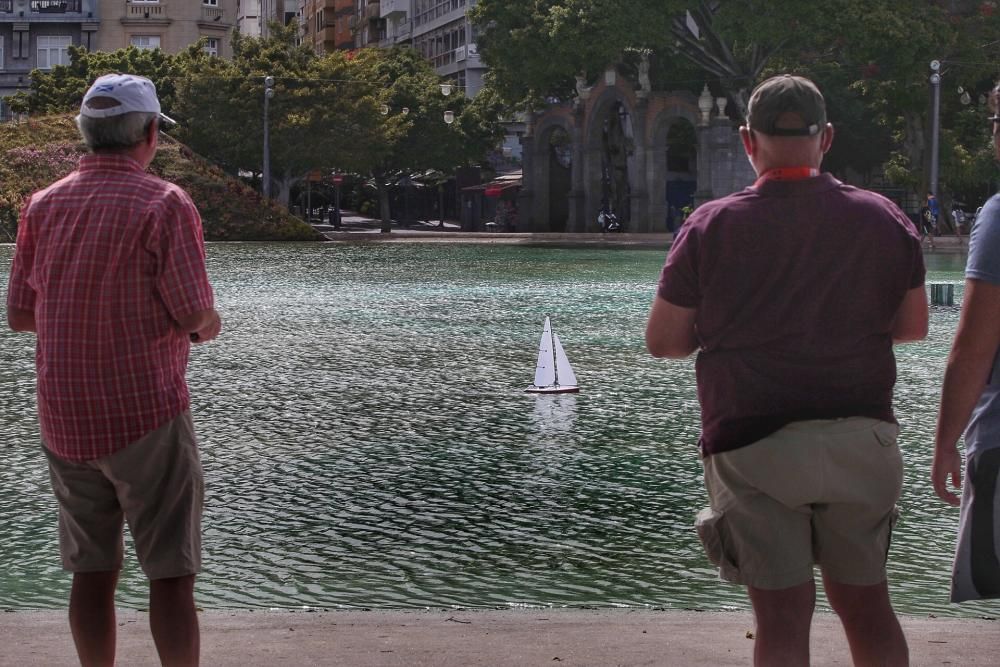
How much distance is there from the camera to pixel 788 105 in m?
3.66

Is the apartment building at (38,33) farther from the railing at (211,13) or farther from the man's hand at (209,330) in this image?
the man's hand at (209,330)

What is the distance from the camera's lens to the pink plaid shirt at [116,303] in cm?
392

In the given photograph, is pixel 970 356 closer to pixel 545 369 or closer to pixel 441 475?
pixel 441 475

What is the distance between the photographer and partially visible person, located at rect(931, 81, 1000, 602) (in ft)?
11.3

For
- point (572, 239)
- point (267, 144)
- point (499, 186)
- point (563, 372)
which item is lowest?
point (572, 239)

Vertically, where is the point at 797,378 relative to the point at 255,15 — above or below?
below

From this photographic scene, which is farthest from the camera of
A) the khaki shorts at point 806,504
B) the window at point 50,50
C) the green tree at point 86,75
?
the window at point 50,50

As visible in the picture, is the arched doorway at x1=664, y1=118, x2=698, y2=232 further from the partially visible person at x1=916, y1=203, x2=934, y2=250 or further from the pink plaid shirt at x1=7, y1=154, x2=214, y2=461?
the pink plaid shirt at x1=7, y1=154, x2=214, y2=461

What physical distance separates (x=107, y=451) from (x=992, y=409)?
6.54 feet

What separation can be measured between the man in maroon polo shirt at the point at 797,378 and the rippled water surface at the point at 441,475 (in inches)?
87.9

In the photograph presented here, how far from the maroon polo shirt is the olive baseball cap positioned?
0.11m

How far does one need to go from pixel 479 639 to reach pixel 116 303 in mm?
1634

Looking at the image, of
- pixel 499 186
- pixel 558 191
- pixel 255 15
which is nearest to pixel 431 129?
pixel 499 186

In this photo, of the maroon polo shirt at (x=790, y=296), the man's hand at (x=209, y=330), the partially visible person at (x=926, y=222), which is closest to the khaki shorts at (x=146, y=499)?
the man's hand at (x=209, y=330)
